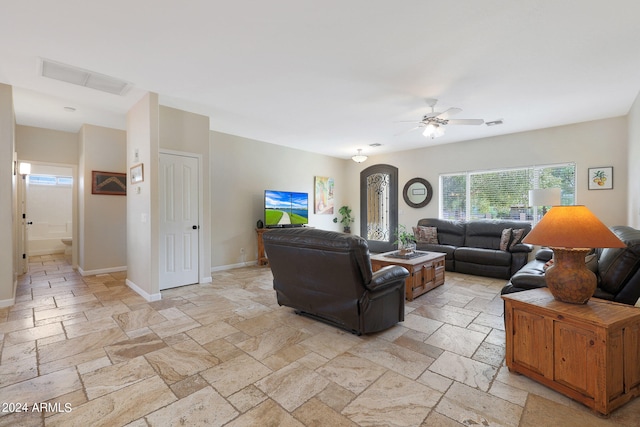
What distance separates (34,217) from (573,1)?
1118 cm

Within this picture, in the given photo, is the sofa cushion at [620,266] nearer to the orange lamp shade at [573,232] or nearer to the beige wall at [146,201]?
the orange lamp shade at [573,232]

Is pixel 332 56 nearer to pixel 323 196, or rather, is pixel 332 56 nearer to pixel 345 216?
pixel 323 196

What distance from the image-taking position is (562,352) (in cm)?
187

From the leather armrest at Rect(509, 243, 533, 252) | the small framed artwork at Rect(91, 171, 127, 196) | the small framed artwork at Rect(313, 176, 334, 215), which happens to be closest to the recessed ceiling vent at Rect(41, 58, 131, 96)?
the small framed artwork at Rect(91, 171, 127, 196)

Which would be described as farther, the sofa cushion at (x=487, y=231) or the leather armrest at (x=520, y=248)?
the sofa cushion at (x=487, y=231)

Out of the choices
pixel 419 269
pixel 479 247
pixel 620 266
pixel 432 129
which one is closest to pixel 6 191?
pixel 419 269

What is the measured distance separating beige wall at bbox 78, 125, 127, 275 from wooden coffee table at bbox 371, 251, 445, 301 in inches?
197

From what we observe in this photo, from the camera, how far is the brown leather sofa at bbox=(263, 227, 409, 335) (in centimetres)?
262

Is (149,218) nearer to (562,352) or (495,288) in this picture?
(562,352)

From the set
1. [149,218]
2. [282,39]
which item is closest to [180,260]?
[149,218]

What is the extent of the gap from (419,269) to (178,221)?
12.2 feet

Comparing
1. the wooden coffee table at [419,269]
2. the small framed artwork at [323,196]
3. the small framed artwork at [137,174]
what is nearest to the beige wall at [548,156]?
the small framed artwork at [323,196]

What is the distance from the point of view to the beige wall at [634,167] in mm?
3818

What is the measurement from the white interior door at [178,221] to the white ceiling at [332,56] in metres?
A: 0.96
